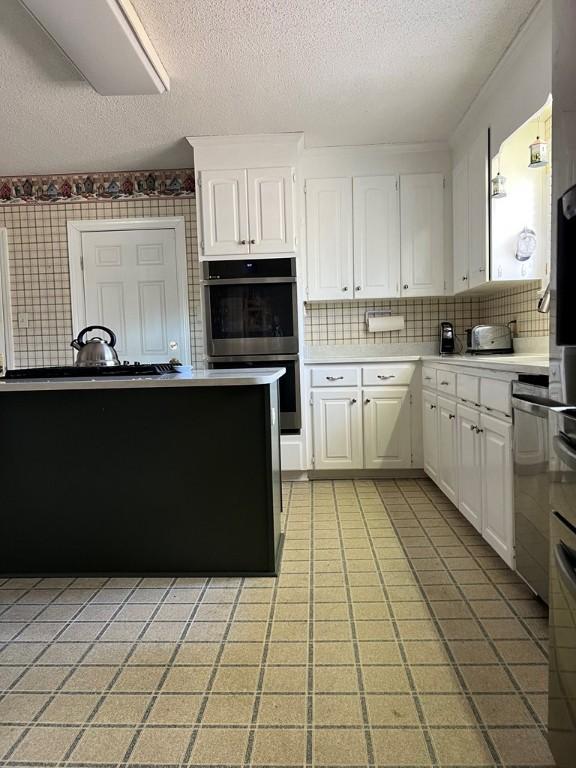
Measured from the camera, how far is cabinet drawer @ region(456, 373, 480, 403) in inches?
92.7

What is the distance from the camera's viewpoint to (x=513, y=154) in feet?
9.38

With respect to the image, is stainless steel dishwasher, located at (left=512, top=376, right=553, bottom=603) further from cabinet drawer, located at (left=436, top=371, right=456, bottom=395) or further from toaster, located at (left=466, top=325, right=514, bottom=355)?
toaster, located at (left=466, top=325, right=514, bottom=355)

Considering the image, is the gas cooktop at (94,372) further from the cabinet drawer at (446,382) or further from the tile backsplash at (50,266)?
the tile backsplash at (50,266)

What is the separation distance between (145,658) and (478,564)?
4.65ft

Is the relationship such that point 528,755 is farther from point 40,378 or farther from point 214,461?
point 40,378

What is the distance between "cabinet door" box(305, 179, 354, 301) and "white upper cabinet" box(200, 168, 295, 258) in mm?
326

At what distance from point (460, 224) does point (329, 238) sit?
0.93 metres

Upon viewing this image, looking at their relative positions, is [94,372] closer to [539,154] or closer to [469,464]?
[469,464]

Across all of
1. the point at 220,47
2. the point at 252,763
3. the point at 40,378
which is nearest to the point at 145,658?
the point at 252,763

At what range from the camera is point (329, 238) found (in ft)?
12.4

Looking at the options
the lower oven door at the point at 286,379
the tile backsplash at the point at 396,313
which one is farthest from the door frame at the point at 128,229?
the tile backsplash at the point at 396,313

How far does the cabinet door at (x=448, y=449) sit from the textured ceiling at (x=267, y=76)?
70.8 inches

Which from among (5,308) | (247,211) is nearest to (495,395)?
(247,211)

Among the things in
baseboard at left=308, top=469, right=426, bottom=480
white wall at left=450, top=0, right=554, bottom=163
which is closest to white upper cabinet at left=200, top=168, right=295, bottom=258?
white wall at left=450, top=0, right=554, bottom=163
